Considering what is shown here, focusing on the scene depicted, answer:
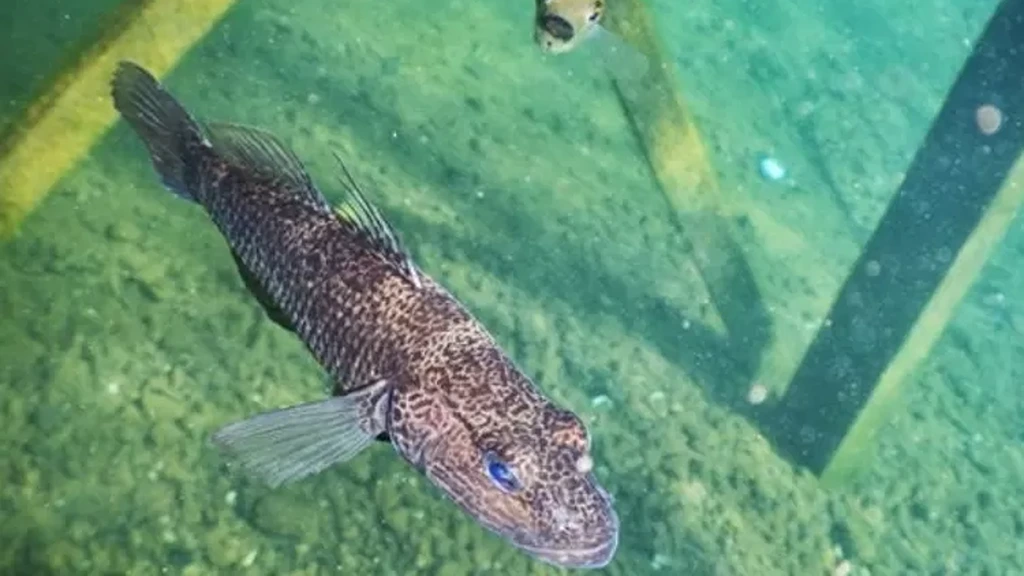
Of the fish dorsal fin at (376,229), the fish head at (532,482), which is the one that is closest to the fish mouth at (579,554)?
the fish head at (532,482)

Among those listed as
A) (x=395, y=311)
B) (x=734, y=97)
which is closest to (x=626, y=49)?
(x=395, y=311)

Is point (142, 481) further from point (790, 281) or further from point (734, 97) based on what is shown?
point (734, 97)

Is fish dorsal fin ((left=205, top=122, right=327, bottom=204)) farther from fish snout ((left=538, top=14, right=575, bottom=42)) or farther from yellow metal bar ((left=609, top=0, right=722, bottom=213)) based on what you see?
yellow metal bar ((left=609, top=0, right=722, bottom=213))

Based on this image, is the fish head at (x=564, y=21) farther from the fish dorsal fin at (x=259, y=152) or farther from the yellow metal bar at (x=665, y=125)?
the fish dorsal fin at (x=259, y=152)

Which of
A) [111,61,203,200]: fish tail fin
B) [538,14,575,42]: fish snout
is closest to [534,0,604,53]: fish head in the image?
[538,14,575,42]: fish snout

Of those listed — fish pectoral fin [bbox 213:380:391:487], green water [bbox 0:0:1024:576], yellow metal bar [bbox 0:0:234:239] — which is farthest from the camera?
green water [bbox 0:0:1024:576]

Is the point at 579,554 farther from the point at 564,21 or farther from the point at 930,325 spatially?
the point at 930,325
